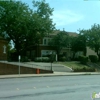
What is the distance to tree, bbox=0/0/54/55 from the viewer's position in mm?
50688

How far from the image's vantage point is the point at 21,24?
50375 mm

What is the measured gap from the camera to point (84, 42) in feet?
186

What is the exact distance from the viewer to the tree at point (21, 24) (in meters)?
50.7

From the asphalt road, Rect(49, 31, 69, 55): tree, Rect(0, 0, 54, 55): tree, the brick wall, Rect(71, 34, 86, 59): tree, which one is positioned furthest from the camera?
Rect(71, 34, 86, 59): tree

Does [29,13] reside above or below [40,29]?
above

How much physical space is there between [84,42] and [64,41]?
5608mm

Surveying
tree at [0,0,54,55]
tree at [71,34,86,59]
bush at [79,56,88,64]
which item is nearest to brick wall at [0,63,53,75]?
tree at [0,0,54,55]

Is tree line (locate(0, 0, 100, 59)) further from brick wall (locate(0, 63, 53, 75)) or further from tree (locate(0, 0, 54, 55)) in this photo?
brick wall (locate(0, 63, 53, 75))

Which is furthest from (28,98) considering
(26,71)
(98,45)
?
(98,45)

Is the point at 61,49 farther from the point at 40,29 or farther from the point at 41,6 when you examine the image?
the point at 41,6

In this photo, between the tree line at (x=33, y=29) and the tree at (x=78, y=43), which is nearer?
the tree line at (x=33, y=29)

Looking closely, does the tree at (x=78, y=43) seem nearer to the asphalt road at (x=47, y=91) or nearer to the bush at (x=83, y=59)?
the bush at (x=83, y=59)

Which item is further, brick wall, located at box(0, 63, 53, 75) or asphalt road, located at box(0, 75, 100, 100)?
brick wall, located at box(0, 63, 53, 75)

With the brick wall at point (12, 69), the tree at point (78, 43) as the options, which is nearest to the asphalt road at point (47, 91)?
the brick wall at point (12, 69)
